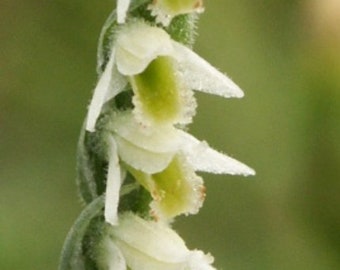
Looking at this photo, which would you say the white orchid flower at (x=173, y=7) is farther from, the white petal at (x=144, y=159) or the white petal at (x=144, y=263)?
the white petal at (x=144, y=263)

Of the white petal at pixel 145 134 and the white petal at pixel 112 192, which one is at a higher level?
the white petal at pixel 145 134

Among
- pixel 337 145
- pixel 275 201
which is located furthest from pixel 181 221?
pixel 337 145

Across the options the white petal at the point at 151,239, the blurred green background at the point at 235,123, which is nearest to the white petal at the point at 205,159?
the white petal at the point at 151,239

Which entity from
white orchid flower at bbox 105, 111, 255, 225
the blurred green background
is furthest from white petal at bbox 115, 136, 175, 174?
the blurred green background

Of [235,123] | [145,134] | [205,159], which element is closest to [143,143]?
[145,134]

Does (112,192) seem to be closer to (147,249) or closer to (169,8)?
(147,249)

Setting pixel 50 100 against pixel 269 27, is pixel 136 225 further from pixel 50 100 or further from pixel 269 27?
pixel 269 27

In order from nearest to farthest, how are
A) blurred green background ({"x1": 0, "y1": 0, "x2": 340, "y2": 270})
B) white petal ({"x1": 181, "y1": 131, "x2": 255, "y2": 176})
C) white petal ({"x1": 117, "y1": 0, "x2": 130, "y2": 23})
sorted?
white petal ({"x1": 117, "y1": 0, "x2": 130, "y2": 23})
white petal ({"x1": 181, "y1": 131, "x2": 255, "y2": 176})
blurred green background ({"x1": 0, "y1": 0, "x2": 340, "y2": 270})

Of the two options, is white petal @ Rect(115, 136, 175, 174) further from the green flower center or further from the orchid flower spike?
the orchid flower spike
